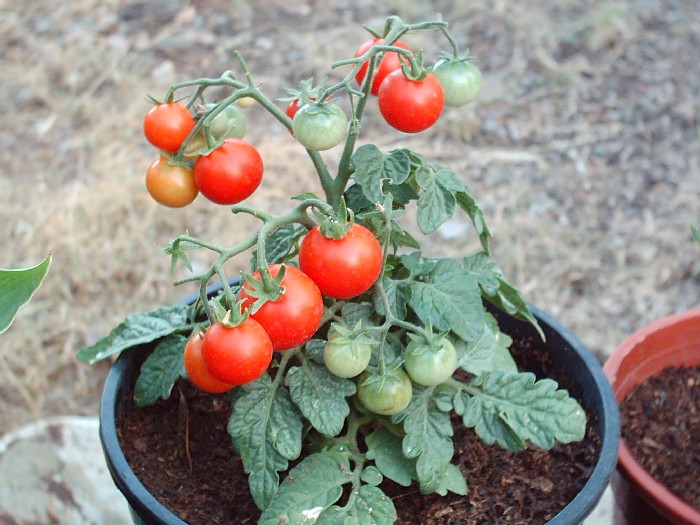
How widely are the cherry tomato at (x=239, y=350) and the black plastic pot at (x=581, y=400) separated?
9.4 inches

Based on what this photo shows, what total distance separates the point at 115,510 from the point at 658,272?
1.44 m

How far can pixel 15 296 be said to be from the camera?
3.16ft

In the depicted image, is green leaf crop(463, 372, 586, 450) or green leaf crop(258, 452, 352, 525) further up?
green leaf crop(463, 372, 586, 450)

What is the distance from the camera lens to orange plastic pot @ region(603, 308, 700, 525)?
3.79 ft

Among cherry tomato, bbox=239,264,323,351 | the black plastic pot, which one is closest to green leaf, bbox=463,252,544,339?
the black plastic pot

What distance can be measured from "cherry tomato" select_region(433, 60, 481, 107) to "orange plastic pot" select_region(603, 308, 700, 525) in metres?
0.56

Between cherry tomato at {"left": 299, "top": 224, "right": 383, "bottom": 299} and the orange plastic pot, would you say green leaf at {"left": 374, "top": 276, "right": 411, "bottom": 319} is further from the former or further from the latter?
the orange plastic pot

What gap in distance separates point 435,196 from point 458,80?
0.44 feet

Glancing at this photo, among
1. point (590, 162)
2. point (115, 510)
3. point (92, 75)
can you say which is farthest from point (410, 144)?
point (115, 510)

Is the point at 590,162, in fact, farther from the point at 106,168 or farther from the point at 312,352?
the point at 312,352

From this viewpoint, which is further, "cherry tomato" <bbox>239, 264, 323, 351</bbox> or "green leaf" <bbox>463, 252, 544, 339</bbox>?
"green leaf" <bbox>463, 252, 544, 339</bbox>

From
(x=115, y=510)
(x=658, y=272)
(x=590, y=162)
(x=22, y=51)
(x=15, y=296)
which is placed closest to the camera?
(x=15, y=296)

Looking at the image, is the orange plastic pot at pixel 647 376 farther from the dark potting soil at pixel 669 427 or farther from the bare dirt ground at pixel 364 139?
the bare dirt ground at pixel 364 139

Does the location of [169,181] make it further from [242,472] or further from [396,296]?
[242,472]
